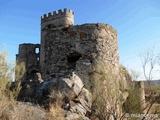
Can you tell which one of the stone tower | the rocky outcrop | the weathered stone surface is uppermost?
the stone tower

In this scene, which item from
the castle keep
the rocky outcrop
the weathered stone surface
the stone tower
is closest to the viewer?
the rocky outcrop

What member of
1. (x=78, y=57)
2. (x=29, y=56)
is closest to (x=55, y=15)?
(x=29, y=56)

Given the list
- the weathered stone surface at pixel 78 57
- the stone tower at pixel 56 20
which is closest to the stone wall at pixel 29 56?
the stone tower at pixel 56 20

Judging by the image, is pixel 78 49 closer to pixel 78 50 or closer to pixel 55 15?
pixel 78 50

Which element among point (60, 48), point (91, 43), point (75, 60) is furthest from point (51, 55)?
point (91, 43)

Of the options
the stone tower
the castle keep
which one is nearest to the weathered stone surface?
the castle keep

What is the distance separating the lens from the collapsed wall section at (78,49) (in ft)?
20.6

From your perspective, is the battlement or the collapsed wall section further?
the battlement

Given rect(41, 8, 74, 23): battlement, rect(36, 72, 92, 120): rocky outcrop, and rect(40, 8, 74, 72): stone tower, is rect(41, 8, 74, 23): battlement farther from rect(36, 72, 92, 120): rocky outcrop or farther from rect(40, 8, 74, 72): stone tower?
rect(36, 72, 92, 120): rocky outcrop

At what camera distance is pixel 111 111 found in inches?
184

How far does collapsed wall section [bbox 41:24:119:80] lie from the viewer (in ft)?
20.6

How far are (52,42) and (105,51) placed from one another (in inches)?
74.4

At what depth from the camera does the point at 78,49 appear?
A: 20.9ft

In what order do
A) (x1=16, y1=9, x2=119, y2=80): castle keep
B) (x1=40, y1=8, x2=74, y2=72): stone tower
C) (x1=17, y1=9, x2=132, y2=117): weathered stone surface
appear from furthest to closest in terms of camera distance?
1. (x1=40, y1=8, x2=74, y2=72): stone tower
2. (x1=16, y1=9, x2=119, y2=80): castle keep
3. (x1=17, y1=9, x2=132, y2=117): weathered stone surface
